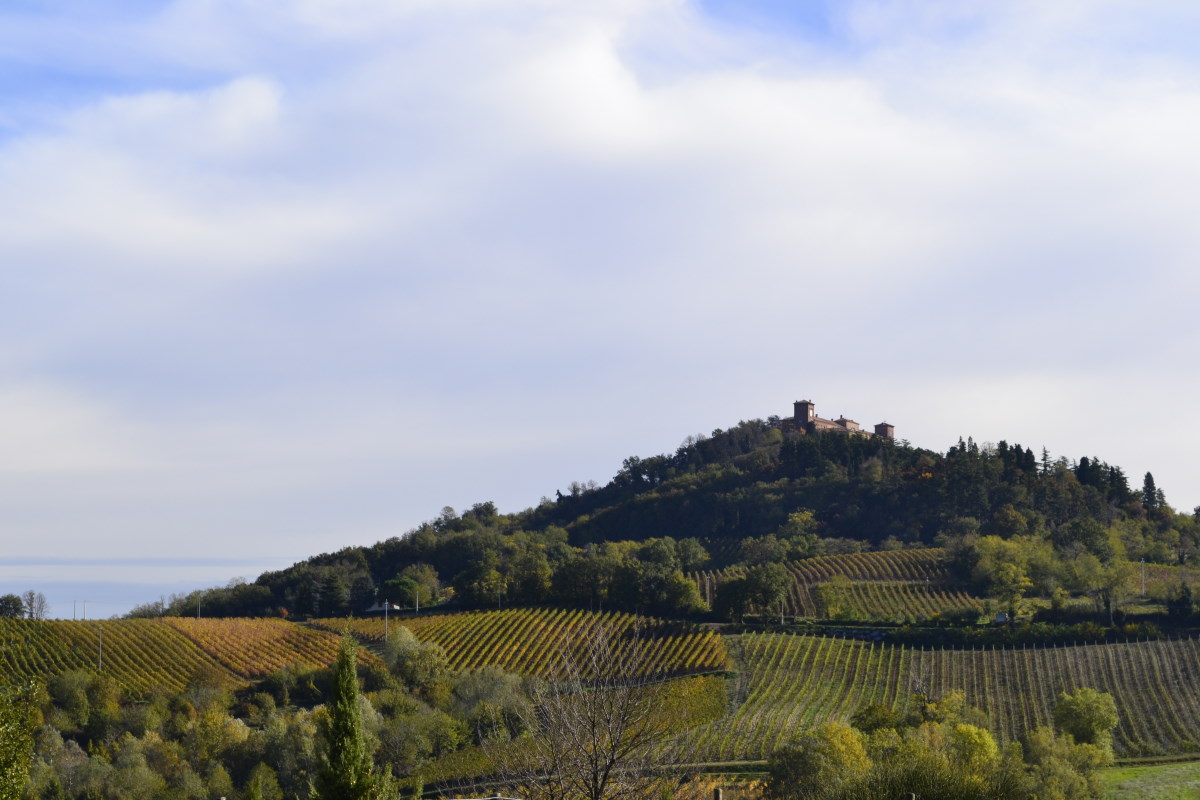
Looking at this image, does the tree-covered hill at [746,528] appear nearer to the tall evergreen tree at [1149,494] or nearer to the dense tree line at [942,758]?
the tall evergreen tree at [1149,494]

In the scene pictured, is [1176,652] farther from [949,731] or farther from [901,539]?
[901,539]

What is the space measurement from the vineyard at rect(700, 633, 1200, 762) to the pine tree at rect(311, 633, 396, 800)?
31.8 metres

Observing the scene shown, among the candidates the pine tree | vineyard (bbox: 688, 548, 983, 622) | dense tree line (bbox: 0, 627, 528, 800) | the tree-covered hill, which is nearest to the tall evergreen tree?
the tree-covered hill

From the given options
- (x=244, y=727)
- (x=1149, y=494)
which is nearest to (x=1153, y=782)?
(x=244, y=727)

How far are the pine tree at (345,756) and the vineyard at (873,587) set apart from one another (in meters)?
63.3

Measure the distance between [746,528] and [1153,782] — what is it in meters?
93.7

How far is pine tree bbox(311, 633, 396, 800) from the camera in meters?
22.5

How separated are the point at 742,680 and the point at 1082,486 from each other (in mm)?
70033

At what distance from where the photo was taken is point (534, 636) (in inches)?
3142

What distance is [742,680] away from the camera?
67562 mm

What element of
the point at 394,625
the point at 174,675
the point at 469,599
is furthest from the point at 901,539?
the point at 174,675

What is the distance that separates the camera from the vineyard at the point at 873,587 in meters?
85.4

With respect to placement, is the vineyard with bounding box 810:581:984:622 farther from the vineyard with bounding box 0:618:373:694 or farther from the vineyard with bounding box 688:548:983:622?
the vineyard with bounding box 0:618:373:694

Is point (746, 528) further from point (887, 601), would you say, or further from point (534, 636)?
point (534, 636)
